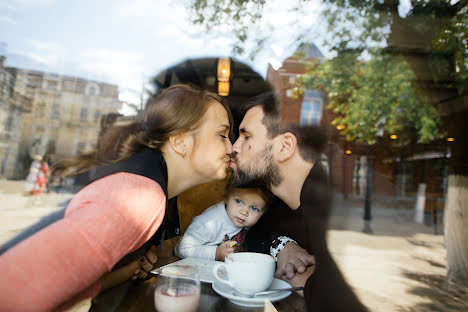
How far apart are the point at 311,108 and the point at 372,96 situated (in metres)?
0.30

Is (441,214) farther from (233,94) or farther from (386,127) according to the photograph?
(233,94)

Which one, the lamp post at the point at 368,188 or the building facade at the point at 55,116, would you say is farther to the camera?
the lamp post at the point at 368,188

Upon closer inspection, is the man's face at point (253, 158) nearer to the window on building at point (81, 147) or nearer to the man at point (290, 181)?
the man at point (290, 181)

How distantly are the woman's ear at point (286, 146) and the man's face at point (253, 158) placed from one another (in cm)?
4

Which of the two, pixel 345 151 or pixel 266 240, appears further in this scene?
pixel 345 151

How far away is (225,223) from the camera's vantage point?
1.10 m

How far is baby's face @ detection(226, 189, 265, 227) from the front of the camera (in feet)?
3.61

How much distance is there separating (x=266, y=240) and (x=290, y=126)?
412 mm

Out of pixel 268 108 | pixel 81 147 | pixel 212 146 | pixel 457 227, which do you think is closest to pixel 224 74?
pixel 268 108

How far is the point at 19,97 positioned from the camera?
3.48 feet

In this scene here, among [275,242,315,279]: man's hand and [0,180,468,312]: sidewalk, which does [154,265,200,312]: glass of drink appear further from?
[0,180,468,312]: sidewalk

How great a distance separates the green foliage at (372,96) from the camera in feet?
4.21

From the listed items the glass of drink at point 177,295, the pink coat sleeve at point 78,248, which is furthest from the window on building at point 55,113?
the glass of drink at point 177,295

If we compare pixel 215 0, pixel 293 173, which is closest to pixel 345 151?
pixel 293 173
